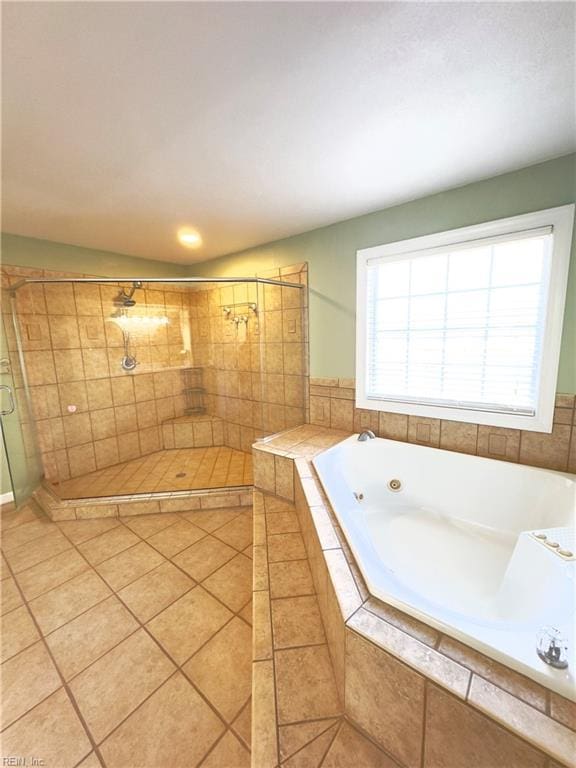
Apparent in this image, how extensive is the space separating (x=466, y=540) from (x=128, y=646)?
73.6 inches

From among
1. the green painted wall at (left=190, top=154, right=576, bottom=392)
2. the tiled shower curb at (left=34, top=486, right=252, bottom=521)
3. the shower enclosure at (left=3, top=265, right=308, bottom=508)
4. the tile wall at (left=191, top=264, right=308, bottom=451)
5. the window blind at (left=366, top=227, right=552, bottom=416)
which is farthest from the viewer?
the tile wall at (left=191, top=264, right=308, bottom=451)

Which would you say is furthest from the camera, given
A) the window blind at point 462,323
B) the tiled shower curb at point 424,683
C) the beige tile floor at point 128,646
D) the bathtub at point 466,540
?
the window blind at point 462,323

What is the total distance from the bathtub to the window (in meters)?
0.36

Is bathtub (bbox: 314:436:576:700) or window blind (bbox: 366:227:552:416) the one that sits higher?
window blind (bbox: 366:227:552:416)

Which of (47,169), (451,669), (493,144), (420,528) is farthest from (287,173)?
(420,528)

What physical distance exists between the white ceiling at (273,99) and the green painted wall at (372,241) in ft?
0.30

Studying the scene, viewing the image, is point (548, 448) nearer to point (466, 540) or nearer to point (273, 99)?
point (466, 540)

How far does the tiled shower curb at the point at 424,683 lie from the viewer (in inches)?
24.4

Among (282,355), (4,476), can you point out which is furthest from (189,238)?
(4,476)

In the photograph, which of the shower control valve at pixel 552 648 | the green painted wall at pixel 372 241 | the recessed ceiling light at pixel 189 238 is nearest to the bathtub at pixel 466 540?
the shower control valve at pixel 552 648

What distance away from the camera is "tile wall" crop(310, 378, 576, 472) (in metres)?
1.63

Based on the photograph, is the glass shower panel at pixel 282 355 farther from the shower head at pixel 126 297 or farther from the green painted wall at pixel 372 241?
the shower head at pixel 126 297

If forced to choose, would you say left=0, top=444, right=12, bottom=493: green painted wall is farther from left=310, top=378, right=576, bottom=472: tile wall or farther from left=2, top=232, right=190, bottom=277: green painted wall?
left=310, top=378, right=576, bottom=472: tile wall

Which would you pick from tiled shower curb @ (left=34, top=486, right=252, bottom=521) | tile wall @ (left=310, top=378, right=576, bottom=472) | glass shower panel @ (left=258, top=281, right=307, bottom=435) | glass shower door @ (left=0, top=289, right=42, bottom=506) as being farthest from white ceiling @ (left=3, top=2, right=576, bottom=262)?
tiled shower curb @ (left=34, top=486, right=252, bottom=521)
